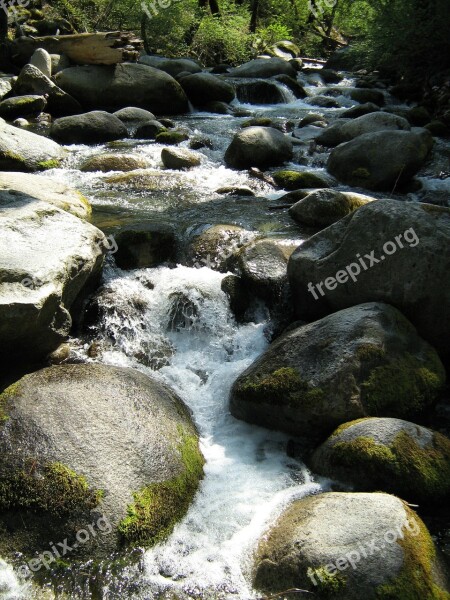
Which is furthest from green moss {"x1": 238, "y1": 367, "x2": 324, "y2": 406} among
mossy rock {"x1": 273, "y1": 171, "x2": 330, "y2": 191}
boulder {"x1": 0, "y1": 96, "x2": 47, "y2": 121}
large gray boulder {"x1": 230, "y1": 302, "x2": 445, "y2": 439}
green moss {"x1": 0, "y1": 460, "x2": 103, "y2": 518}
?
boulder {"x1": 0, "y1": 96, "x2": 47, "y2": 121}

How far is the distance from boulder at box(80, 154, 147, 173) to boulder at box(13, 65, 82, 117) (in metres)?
4.87

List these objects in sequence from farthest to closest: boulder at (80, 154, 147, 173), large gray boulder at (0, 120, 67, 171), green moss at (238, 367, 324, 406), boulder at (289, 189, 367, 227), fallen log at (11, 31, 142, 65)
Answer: fallen log at (11, 31, 142, 65) → boulder at (80, 154, 147, 173) → large gray boulder at (0, 120, 67, 171) → boulder at (289, 189, 367, 227) → green moss at (238, 367, 324, 406)

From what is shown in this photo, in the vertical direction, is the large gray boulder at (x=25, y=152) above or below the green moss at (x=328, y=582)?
below

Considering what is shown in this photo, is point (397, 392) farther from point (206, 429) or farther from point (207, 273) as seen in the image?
point (207, 273)

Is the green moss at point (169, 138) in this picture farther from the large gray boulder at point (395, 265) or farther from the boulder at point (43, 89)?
the large gray boulder at point (395, 265)

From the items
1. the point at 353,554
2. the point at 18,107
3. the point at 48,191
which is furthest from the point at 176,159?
the point at 353,554

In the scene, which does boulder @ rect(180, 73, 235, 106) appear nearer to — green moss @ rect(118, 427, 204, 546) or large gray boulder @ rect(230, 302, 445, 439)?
large gray boulder @ rect(230, 302, 445, 439)

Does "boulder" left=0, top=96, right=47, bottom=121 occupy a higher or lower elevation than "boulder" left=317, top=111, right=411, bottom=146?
lower

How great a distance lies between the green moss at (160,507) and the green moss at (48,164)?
24.8 ft

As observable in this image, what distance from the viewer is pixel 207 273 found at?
6.73 m

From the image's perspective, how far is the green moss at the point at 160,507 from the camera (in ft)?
12.1

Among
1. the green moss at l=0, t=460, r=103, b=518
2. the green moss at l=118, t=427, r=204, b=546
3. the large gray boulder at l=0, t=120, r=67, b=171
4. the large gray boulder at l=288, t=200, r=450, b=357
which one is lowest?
the large gray boulder at l=0, t=120, r=67, b=171

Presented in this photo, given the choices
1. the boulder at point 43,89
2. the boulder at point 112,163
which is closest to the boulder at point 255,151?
the boulder at point 112,163

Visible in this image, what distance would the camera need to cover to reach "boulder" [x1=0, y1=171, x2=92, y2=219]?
22.7ft
